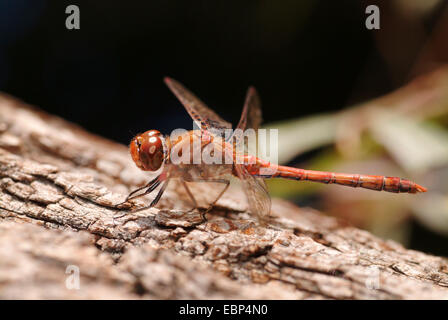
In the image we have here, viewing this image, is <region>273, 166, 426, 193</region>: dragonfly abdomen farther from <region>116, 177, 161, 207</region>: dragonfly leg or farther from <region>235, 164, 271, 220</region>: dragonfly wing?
<region>116, 177, 161, 207</region>: dragonfly leg

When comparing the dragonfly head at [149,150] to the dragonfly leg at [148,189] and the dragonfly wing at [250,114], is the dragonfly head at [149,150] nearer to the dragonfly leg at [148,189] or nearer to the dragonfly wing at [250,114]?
the dragonfly leg at [148,189]

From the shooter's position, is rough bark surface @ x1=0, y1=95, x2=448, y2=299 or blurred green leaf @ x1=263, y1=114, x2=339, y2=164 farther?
blurred green leaf @ x1=263, y1=114, x2=339, y2=164

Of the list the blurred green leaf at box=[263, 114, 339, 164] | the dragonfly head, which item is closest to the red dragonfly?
the dragonfly head

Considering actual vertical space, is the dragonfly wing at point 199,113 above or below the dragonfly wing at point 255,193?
above

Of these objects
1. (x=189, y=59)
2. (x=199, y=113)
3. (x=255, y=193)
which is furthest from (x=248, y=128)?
(x=189, y=59)

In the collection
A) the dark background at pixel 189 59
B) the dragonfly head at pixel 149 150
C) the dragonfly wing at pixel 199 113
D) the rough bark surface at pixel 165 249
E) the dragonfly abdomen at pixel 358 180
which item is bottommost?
the rough bark surface at pixel 165 249

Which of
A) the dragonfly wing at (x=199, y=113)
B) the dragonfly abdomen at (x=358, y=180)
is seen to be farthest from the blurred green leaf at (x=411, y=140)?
the dragonfly wing at (x=199, y=113)

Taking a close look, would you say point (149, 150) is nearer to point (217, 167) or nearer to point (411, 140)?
point (217, 167)
